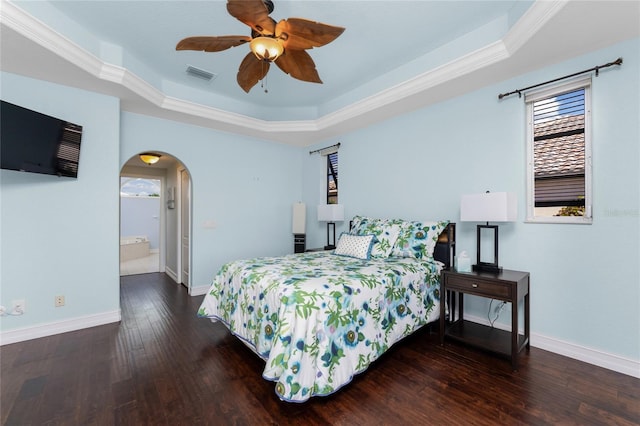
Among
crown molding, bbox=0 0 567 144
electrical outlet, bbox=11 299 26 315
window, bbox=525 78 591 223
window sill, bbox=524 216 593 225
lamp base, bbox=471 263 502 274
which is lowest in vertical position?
electrical outlet, bbox=11 299 26 315

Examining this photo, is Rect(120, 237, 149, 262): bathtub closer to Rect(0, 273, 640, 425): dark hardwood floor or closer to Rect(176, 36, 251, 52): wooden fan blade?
Rect(0, 273, 640, 425): dark hardwood floor

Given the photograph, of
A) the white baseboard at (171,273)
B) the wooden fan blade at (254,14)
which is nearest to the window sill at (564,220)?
the wooden fan blade at (254,14)

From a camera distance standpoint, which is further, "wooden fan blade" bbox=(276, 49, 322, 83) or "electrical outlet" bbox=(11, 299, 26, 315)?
"electrical outlet" bbox=(11, 299, 26, 315)

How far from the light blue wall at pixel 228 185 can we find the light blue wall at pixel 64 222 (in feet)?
1.67

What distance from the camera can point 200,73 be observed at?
3.43 metres

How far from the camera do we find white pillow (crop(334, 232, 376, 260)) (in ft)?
10.0

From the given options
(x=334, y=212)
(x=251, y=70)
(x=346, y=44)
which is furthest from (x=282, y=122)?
(x=251, y=70)

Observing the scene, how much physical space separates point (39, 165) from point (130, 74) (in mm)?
1234

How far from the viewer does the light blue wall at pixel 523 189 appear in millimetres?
2115

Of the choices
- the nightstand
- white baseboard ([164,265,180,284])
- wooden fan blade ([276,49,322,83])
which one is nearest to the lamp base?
the nightstand

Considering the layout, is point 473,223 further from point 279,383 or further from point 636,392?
point 279,383

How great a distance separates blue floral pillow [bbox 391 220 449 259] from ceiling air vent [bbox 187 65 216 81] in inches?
120

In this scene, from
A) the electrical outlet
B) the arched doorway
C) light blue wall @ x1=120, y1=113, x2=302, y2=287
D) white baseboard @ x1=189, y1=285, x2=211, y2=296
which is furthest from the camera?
the arched doorway

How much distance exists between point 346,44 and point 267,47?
1160 millimetres
